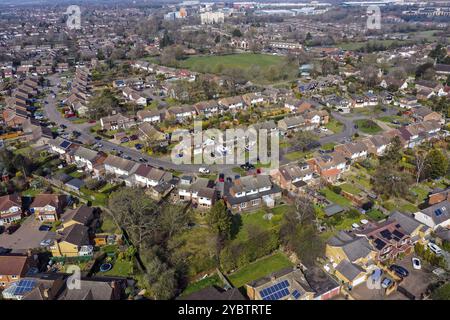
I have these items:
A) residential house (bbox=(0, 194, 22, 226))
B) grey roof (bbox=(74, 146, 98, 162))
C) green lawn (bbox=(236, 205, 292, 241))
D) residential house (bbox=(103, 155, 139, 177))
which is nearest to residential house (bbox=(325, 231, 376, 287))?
green lawn (bbox=(236, 205, 292, 241))

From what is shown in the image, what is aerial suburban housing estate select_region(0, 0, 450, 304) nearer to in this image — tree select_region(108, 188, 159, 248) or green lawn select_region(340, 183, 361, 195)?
tree select_region(108, 188, 159, 248)

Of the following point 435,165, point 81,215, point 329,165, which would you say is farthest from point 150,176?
point 435,165

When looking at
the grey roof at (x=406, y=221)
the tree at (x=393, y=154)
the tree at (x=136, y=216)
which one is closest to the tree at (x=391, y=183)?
the grey roof at (x=406, y=221)

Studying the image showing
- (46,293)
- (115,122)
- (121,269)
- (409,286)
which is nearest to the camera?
(46,293)

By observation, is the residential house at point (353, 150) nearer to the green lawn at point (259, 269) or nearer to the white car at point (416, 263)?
the white car at point (416, 263)

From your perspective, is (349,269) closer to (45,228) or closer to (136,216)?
(136,216)
